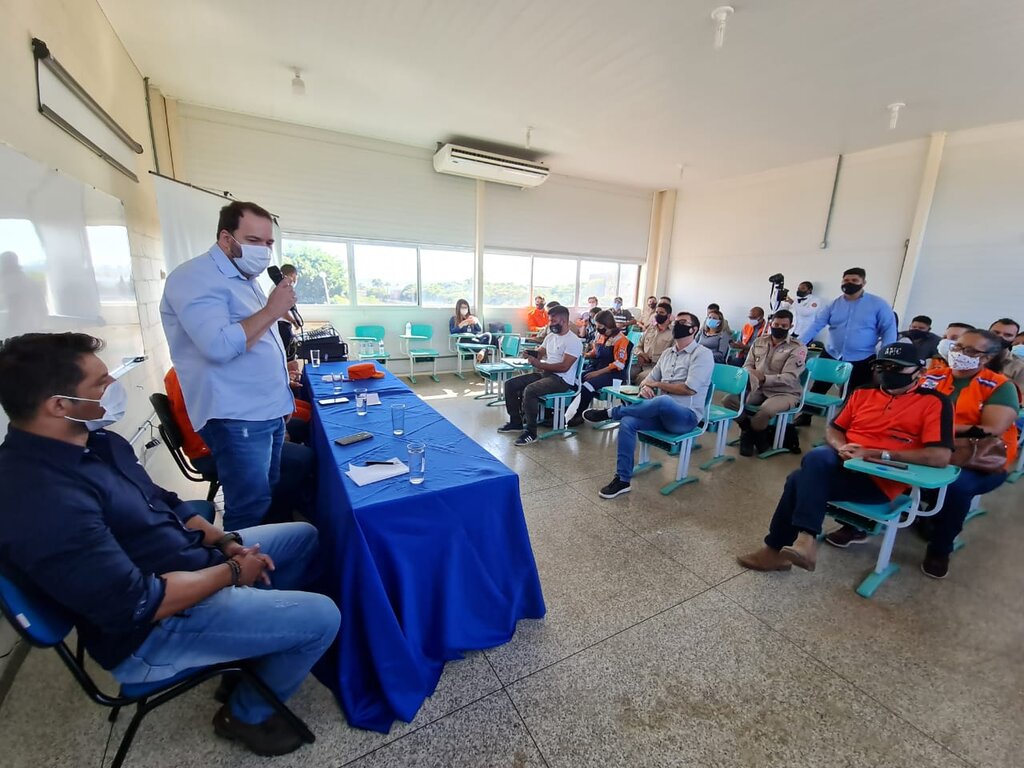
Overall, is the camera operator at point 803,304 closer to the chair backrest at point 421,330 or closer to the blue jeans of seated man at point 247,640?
the chair backrest at point 421,330

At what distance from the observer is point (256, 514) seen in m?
1.76

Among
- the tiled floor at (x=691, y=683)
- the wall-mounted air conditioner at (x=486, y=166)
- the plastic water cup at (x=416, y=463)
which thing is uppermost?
the wall-mounted air conditioner at (x=486, y=166)

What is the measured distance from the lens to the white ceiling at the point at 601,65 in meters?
2.98

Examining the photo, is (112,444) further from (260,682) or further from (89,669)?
(89,669)

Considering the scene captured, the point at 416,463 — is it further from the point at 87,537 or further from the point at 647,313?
the point at 647,313

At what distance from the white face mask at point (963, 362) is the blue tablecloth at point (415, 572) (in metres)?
2.69

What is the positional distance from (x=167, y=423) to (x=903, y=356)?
3.59 m

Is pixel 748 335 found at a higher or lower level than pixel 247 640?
higher

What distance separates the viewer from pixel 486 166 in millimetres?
6047

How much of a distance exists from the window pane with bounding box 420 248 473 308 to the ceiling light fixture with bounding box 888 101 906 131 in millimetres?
5501

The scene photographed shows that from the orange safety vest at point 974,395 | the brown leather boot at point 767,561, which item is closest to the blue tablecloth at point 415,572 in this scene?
the brown leather boot at point 767,561

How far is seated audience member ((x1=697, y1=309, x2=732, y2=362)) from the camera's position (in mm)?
6410

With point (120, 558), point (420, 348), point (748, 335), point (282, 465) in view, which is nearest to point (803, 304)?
point (748, 335)

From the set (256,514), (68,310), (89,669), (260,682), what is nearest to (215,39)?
(68,310)
